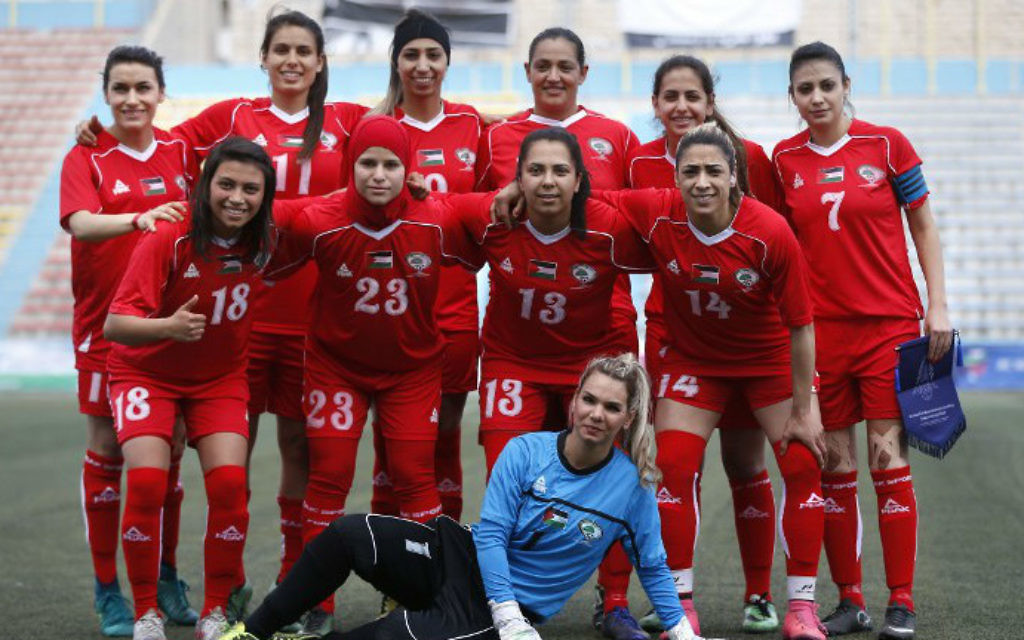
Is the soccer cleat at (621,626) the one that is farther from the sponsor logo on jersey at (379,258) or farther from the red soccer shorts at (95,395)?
the red soccer shorts at (95,395)

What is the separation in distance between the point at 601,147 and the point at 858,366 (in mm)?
1261

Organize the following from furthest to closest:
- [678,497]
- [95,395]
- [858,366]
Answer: [95,395]
[858,366]
[678,497]

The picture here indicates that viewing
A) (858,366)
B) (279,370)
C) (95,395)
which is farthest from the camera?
(279,370)

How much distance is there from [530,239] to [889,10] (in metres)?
20.7

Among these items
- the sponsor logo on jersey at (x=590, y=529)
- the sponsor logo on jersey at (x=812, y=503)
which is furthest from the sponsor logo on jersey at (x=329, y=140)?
the sponsor logo on jersey at (x=812, y=503)

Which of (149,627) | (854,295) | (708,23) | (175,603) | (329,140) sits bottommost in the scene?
(175,603)

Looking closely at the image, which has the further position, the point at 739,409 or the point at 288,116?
the point at 288,116

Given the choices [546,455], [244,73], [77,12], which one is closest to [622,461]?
[546,455]

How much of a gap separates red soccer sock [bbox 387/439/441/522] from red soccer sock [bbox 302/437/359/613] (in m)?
0.16

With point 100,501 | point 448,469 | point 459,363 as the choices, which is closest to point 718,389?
point 459,363

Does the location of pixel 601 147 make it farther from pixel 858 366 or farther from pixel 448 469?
pixel 448 469

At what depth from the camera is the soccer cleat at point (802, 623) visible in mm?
4406

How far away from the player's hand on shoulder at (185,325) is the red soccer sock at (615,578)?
1602 millimetres

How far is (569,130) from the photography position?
516 centimetres
